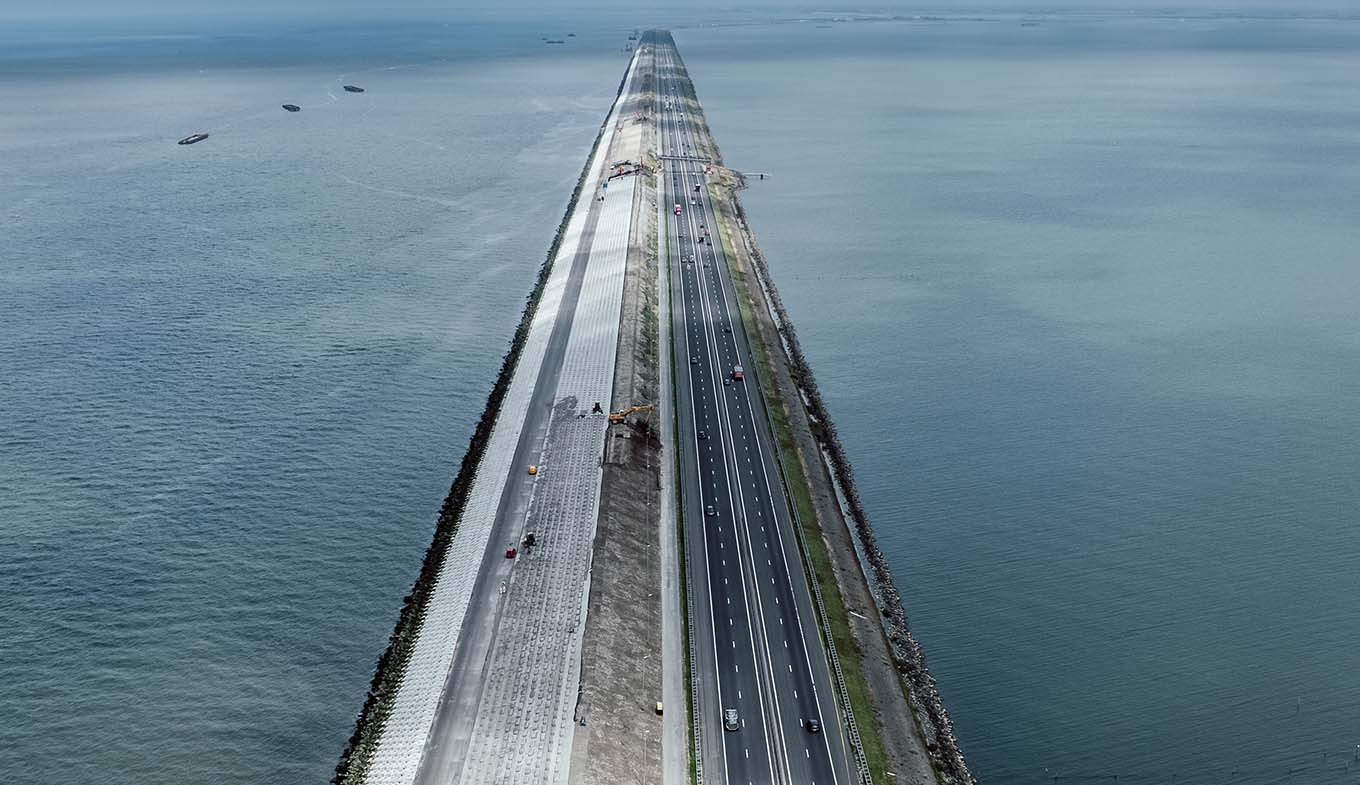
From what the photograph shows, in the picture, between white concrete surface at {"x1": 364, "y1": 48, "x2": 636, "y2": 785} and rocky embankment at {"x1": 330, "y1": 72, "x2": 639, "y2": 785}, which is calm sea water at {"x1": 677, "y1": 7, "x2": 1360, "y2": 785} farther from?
rocky embankment at {"x1": 330, "y1": 72, "x2": 639, "y2": 785}

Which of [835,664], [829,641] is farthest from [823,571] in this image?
[835,664]

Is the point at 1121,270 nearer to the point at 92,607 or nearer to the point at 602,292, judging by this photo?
the point at 602,292

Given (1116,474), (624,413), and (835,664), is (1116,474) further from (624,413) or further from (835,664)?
(624,413)

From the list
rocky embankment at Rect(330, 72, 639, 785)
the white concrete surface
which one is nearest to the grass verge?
the white concrete surface

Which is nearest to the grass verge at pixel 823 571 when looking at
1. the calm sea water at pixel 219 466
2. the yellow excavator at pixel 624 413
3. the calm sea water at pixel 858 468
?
the calm sea water at pixel 858 468

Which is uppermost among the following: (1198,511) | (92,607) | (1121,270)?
(1121,270)

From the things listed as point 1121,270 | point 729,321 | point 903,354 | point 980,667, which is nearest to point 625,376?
point 729,321

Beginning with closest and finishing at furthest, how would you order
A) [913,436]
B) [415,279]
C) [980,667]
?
[980,667] → [913,436] → [415,279]

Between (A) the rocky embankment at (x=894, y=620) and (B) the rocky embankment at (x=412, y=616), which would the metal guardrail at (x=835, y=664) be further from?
(B) the rocky embankment at (x=412, y=616)
